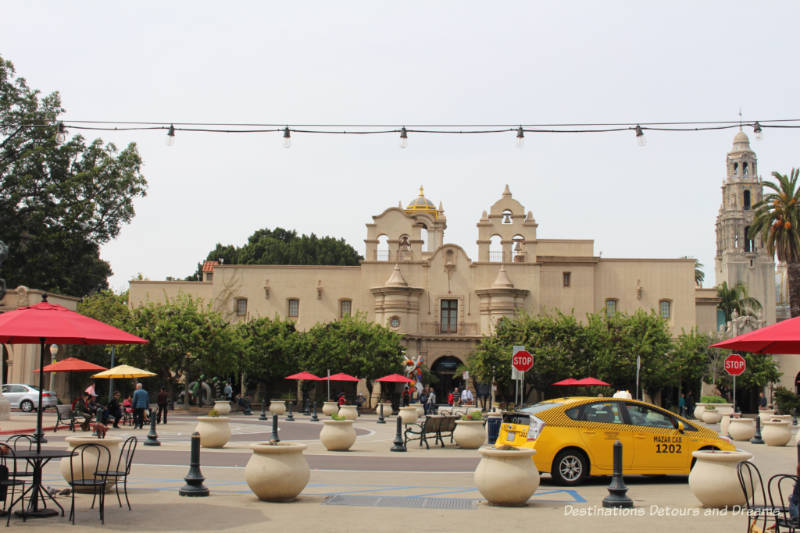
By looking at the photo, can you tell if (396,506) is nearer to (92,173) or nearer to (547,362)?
(547,362)

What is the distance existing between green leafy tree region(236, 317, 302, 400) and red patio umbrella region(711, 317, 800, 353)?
4403 cm

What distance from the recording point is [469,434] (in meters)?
23.8

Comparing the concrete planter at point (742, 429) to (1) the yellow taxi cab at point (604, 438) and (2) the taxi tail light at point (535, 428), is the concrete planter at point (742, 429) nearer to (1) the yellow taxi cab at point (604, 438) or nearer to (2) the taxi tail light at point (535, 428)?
(1) the yellow taxi cab at point (604, 438)

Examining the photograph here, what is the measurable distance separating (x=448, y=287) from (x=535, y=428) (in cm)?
4655

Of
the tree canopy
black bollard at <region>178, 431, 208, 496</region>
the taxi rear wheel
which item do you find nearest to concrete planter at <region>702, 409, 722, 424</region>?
the taxi rear wheel

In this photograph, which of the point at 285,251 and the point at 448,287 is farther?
the point at 285,251

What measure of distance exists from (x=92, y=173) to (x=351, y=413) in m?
35.0

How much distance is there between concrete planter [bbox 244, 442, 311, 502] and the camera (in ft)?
40.5

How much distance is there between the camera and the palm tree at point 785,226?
50.8 meters

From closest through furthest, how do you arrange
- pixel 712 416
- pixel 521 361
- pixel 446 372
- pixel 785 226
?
pixel 521 361, pixel 712 416, pixel 785 226, pixel 446 372

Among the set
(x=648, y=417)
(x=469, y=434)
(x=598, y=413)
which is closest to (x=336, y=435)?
(x=469, y=434)

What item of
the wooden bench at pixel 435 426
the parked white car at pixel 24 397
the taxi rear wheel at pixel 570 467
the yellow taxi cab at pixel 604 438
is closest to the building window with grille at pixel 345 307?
the parked white car at pixel 24 397

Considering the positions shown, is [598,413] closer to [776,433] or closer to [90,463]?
[90,463]

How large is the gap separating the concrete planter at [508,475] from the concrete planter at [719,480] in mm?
2308
